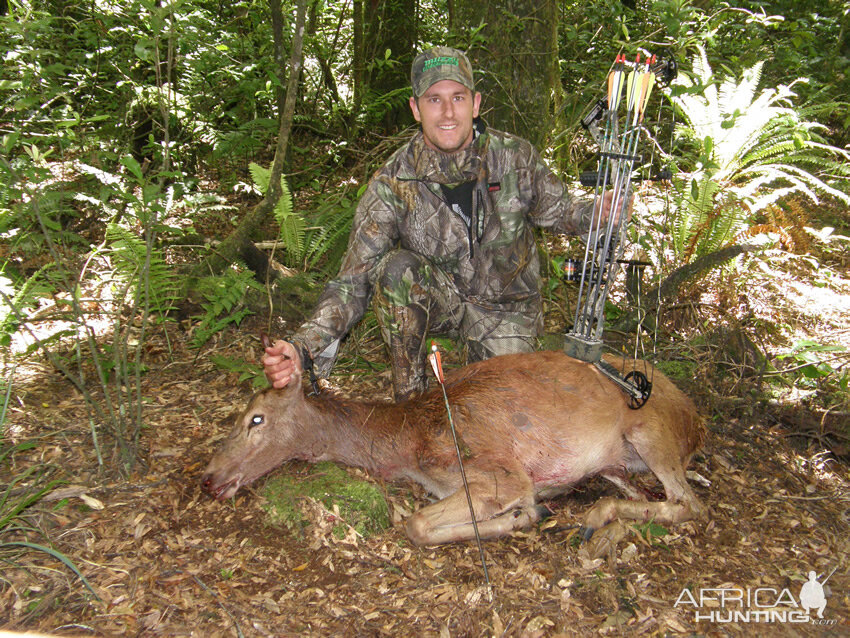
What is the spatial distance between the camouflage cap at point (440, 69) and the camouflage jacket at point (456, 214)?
460mm

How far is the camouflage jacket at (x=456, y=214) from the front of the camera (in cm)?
499

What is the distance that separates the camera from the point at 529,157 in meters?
5.11

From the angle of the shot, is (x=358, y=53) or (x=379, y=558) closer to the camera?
(x=379, y=558)

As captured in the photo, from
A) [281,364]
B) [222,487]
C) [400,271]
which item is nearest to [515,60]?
[400,271]

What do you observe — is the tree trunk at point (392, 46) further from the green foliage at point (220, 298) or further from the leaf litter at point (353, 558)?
the leaf litter at point (353, 558)

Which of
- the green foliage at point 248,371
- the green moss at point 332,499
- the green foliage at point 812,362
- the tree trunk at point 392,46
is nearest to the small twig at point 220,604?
the green moss at point 332,499

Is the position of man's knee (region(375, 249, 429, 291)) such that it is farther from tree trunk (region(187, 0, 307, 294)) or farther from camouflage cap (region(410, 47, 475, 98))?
tree trunk (region(187, 0, 307, 294))

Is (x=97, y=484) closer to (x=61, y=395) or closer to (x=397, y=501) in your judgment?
(x=61, y=395)

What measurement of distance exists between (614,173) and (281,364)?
7.74ft

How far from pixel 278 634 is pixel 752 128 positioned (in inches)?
299

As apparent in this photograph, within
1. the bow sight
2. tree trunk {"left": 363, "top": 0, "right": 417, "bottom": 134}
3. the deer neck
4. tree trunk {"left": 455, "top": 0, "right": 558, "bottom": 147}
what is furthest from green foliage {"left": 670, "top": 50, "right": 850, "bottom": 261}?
tree trunk {"left": 363, "top": 0, "right": 417, "bottom": 134}

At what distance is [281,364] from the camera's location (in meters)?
3.95

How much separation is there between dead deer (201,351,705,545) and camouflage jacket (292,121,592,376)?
106 centimetres

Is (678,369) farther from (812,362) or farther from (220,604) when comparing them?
(220,604)
